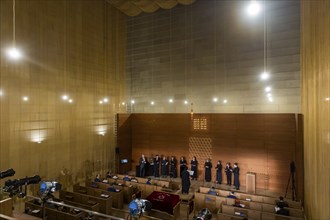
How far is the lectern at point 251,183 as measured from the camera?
35.8 ft

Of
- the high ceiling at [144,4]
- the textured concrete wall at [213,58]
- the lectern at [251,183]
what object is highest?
the high ceiling at [144,4]

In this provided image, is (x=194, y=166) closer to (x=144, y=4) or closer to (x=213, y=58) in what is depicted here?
(x=213, y=58)

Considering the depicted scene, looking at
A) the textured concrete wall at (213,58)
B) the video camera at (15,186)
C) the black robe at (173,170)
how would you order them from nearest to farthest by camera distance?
the video camera at (15,186), the textured concrete wall at (213,58), the black robe at (173,170)

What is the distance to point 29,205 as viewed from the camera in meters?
7.01

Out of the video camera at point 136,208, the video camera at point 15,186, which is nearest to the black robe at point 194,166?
the video camera at point 15,186

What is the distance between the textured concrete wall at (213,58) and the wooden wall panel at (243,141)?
0.66m

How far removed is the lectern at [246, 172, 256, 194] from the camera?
10906mm

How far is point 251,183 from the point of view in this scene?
10977mm

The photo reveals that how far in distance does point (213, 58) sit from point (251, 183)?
7068 mm

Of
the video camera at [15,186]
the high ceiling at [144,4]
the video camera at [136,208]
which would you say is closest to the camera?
the video camera at [136,208]

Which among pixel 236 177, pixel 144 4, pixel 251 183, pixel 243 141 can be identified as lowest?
pixel 251 183

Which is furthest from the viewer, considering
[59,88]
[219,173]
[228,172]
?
[219,173]

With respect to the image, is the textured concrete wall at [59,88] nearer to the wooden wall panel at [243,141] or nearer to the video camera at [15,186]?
the wooden wall panel at [243,141]

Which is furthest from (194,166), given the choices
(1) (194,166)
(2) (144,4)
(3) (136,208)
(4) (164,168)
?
(2) (144,4)
